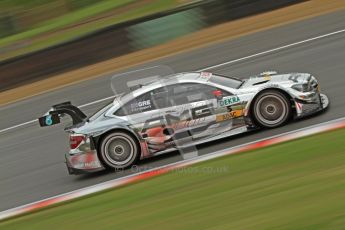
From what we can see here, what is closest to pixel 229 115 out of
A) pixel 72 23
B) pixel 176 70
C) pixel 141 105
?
pixel 141 105

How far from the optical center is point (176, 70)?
16.5 m

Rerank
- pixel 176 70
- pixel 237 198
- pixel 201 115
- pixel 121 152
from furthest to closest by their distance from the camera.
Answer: pixel 176 70 < pixel 121 152 < pixel 201 115 < pixel 237 198

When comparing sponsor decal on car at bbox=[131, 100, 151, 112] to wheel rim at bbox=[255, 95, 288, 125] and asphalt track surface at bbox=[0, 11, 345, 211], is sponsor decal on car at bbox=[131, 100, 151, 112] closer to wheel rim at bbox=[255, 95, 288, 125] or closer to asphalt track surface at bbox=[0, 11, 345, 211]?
asphalt track surface at bbox=[0, 11, 345, 211]

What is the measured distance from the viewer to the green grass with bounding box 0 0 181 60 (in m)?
20.6

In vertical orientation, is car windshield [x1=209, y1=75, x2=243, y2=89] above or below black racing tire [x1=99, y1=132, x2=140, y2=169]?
above

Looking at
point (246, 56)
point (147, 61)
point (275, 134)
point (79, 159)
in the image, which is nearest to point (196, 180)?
point (275, 134)

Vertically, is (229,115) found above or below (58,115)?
below

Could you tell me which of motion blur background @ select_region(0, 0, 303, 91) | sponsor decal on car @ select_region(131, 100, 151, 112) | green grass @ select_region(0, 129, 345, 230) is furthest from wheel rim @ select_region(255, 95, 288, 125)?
motion blur background @ select_region(0, 0, 303, 91)

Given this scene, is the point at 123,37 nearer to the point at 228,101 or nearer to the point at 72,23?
the point at 72,23

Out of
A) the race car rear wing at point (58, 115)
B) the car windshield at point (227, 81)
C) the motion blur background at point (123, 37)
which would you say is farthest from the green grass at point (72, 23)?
the car windshield at point (227, 81)

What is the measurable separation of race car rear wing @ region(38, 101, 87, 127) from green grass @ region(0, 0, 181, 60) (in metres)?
9.26

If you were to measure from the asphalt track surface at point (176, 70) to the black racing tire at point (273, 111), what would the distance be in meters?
0.15

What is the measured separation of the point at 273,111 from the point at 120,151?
2632mm

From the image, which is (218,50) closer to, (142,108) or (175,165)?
(142,108)
